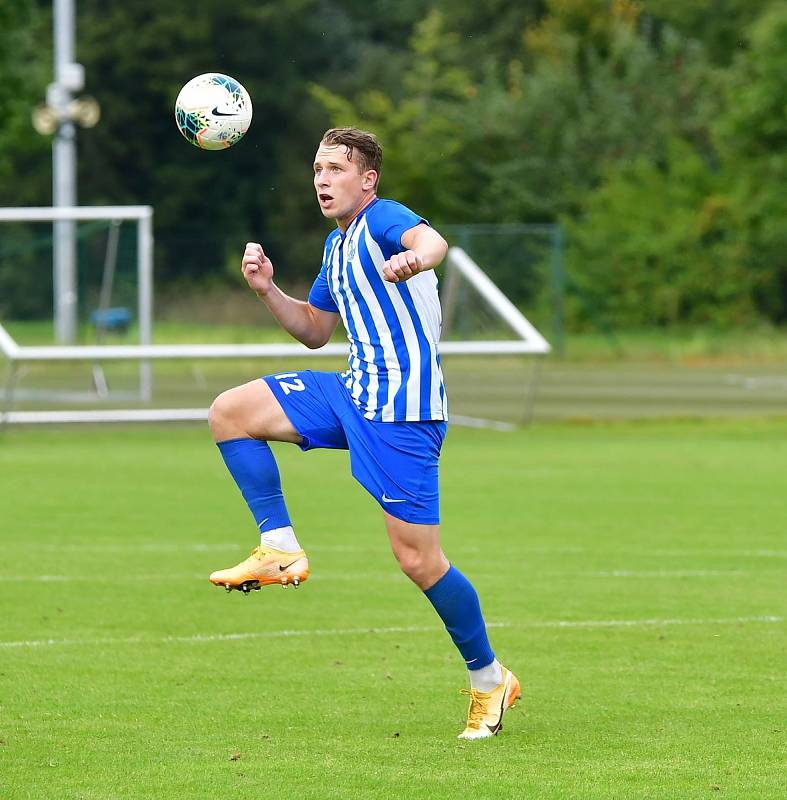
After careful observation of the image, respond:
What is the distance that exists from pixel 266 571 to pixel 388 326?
1.03 metres

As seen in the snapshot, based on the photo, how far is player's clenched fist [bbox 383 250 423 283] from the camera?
A: 579 centimetres

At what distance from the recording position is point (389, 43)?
65.1m

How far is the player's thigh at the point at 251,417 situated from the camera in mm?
6504

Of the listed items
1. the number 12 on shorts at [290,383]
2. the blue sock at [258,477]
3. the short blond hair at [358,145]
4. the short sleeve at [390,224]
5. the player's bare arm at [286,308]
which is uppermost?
the short blond hair at [358,145]

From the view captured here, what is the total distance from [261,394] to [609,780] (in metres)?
1.98

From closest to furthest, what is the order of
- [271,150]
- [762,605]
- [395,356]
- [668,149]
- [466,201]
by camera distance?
[395,356] → [762,605] → [668,149] → [466,201] → [271,150]

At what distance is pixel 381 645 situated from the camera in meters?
8.26

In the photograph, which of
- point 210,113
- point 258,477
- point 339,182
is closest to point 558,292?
point 210,113

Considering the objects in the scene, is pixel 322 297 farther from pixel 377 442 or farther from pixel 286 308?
pixel 377 442

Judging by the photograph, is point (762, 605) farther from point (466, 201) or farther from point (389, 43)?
point (389, 43)

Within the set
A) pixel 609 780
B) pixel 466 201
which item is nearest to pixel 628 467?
pixel 609 780

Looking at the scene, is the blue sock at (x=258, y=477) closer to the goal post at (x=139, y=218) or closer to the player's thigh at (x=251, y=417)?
the player's thigh at (x=251, y=417)

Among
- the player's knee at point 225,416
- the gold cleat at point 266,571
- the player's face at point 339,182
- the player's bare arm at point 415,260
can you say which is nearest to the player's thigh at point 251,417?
the player's knee at point 225,416

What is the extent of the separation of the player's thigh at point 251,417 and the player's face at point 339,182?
751 mm
